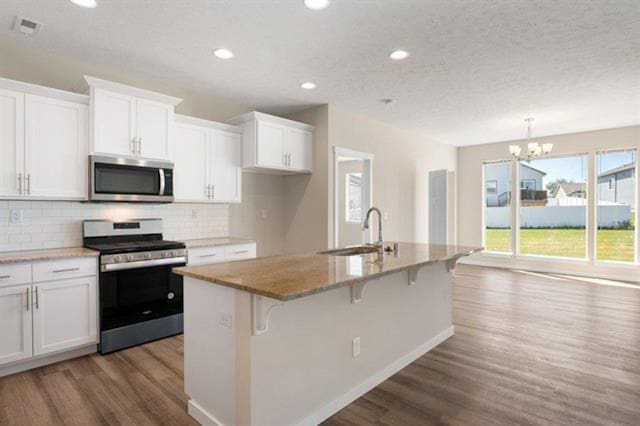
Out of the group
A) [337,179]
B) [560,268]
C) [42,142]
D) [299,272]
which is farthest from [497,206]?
[42,142]

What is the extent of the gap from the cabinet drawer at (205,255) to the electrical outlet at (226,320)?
1.93 metres

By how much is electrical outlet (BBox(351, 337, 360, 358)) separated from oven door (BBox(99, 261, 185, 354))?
6.61 ft

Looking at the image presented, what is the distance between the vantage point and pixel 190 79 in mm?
3941

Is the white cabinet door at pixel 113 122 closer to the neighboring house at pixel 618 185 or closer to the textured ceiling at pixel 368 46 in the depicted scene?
the textured ceiling at pixel 368 46

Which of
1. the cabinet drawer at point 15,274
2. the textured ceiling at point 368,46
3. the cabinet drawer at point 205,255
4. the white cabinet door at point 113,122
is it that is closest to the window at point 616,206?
the textured ceiling at point 368,46

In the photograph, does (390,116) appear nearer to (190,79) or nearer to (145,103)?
(190,79)

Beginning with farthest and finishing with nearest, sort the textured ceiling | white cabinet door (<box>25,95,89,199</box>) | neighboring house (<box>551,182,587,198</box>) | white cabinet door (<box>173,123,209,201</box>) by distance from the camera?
neighboring house (<box>551,182,587,198</box>) < white cabinet door (<box>173,123,209,201</box>) < white cabinet door (<box>25,95,89,199</box>) < the textured ceiling

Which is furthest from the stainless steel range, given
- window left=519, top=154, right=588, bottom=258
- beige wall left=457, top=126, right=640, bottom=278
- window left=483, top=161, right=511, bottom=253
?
window left=519, top=154, right=588, bottom=258

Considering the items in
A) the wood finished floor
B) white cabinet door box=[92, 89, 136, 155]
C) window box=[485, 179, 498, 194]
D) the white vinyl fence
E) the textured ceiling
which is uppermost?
the textured ceiling

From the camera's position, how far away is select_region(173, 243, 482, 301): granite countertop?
165 centimetres

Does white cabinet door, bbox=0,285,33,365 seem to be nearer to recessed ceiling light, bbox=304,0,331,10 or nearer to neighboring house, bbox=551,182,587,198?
recessed ceiling light, bbox=304,0,331,10

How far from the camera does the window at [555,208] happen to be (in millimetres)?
6859

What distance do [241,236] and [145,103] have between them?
2.04 m

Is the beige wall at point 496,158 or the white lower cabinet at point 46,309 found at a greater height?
the beige wall at point 496,158
